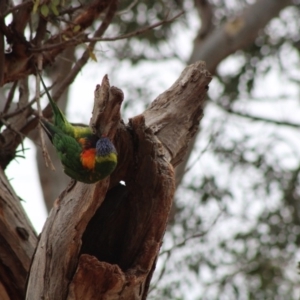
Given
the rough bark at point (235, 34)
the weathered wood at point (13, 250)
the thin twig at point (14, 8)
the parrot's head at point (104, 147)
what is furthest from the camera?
the rough bark at point (235, 34)

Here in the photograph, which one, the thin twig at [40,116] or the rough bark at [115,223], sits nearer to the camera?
the rough bark at [115,223]

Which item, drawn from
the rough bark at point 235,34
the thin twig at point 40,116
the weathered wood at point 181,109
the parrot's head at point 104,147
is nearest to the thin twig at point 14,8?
the thin twig at point 40,116

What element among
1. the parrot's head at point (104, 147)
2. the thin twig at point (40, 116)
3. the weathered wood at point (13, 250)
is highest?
the thin twig at point (40, 116)

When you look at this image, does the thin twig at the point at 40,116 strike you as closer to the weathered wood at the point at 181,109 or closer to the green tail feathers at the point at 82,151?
the green tail feathers at the point at 82,151

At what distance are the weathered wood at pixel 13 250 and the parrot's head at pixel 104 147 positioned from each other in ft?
2.80

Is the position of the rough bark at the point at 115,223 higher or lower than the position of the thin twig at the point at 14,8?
lower

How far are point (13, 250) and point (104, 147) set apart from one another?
923 mm

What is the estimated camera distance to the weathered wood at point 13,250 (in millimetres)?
3471

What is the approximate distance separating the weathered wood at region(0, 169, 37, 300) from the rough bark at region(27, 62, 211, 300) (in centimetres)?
30

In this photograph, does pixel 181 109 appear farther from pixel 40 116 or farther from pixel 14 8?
pixel 14 8

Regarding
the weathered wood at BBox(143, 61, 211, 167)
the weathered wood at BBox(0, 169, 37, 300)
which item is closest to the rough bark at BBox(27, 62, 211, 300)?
the weathered wood at BBox(143, 61, 211, 167)

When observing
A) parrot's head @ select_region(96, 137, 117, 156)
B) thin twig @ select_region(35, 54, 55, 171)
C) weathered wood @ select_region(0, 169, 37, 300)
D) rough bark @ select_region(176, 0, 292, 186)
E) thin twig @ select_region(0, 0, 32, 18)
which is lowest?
weathered wood @ select_region(0, 169, 37, 300)

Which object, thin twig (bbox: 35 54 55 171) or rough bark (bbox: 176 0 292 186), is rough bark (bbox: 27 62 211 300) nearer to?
thin twig (bbox: 35 54 55 171)

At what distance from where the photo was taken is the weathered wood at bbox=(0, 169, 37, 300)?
3471mm
